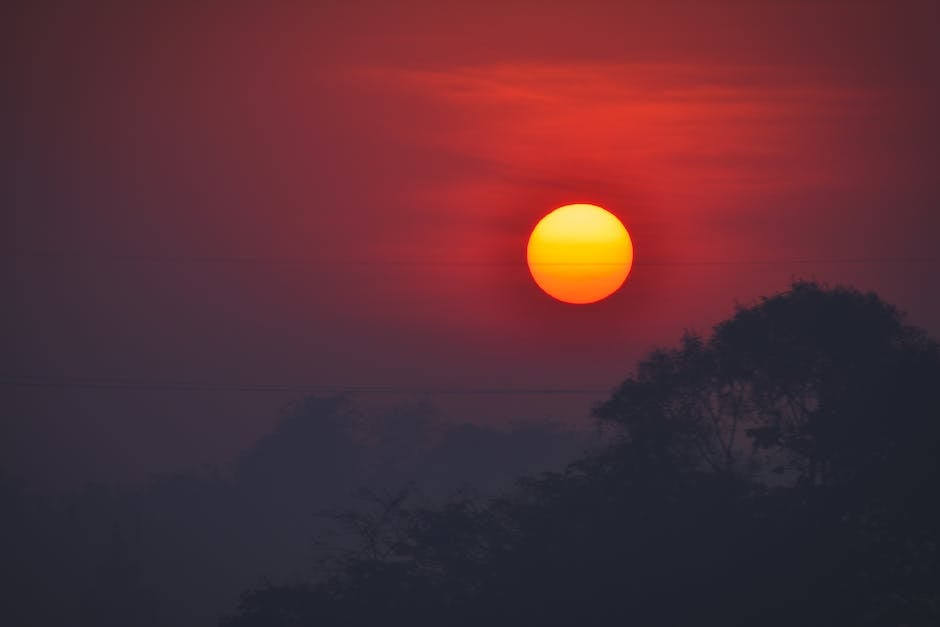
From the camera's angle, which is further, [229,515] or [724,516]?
[229,515]

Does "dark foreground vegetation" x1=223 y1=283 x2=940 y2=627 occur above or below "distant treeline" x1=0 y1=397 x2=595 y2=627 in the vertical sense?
below

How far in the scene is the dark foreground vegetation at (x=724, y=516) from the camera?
24516 millimetres

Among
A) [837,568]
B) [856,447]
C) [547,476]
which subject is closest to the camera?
[837,568]

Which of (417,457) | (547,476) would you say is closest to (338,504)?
(417,457)

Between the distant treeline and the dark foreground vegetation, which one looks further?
the distant treeline

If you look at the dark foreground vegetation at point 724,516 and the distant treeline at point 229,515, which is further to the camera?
the distant treeline at point 229,515

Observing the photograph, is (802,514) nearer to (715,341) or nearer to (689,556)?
(689,556)

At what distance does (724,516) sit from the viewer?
2634 cm

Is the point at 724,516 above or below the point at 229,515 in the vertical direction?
below

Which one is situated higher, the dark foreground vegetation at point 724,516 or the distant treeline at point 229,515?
the distant treeline at point 229,515

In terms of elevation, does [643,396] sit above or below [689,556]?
above

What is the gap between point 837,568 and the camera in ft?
80.0

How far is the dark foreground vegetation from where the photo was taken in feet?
80.4

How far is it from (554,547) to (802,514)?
4928 mm
